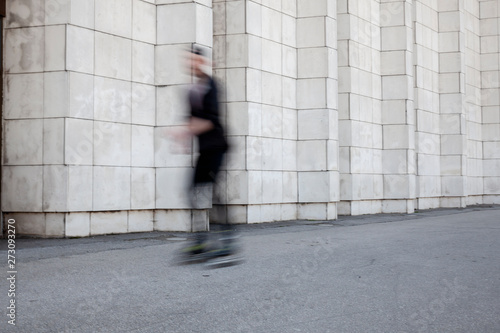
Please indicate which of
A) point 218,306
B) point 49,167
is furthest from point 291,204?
point 218,306

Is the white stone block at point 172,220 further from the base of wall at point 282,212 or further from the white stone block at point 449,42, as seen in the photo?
the white stone block at point 449,42

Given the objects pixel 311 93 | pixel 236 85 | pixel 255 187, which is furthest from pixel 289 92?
pixel 255 187

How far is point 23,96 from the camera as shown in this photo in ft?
37.9

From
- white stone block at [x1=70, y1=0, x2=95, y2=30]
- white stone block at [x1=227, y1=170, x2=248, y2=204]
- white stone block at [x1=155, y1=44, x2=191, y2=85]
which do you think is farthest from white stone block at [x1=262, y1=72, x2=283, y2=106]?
white stone block at [x1=70, y1=0, x2=95, y2=30]

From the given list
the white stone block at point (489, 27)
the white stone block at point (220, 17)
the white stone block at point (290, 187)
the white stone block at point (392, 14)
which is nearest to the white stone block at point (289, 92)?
the white stone block at point (290, 187)

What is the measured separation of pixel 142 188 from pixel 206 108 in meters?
5.52

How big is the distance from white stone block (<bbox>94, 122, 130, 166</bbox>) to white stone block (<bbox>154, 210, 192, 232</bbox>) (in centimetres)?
120

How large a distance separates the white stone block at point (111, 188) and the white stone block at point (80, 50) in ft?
5.78

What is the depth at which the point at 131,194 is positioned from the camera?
12.4 metres

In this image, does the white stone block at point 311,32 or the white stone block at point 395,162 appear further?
the white stone block at point 395,162

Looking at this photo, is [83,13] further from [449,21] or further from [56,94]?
[449,21]

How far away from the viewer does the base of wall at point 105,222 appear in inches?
441

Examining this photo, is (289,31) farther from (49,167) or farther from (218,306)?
(218,306)

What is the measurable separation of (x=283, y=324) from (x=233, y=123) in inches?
425
